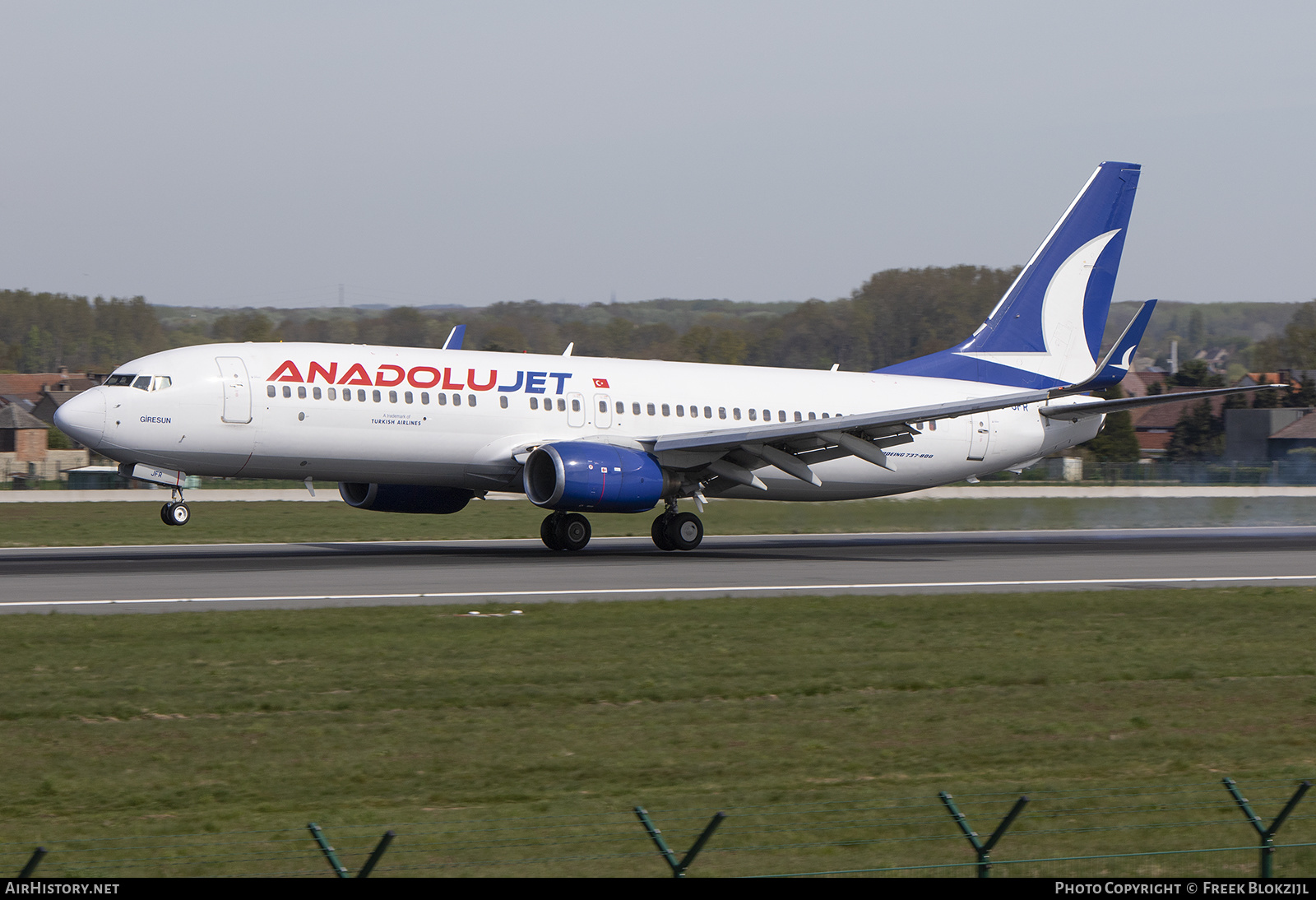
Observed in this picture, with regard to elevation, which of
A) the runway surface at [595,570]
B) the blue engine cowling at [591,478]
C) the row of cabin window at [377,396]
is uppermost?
the row of cabin window at [377,396]

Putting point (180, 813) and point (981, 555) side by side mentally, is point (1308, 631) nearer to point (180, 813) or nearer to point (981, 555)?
point (981, 555)

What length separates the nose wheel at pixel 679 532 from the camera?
32.1 m

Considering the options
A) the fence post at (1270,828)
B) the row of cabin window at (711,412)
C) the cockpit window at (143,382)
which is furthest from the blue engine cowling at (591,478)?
the fence post at (1270,828)

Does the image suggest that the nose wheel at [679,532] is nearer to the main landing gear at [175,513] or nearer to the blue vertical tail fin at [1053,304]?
Result: the blue vertical tail fin at [1053,304]

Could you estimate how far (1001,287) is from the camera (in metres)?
158

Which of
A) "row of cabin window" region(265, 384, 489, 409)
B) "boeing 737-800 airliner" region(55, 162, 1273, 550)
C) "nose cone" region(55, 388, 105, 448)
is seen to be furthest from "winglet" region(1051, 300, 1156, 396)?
"nose cone" region(55, 388, 105, 448)

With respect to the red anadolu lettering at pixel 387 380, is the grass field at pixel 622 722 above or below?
below

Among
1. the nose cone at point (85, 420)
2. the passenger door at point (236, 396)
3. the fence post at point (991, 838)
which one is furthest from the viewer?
the passenger door at point (236, 396)

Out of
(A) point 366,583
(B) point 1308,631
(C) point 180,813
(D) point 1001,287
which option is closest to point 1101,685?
(B) point 1308,631

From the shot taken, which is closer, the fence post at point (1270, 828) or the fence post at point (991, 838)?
the fence post at point (991, 838)

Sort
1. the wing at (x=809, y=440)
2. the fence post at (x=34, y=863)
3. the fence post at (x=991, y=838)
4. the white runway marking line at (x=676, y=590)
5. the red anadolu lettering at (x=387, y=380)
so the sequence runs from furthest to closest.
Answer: the wing at (x=809, y=440) → the red anadolu lettering at (x=387, y=380) → the white runway marking line at (x=676, y=590) → the fence post at (x=991, y=838) → the fence post at (x=34, y=863)

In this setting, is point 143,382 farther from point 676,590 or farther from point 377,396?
point 676,590

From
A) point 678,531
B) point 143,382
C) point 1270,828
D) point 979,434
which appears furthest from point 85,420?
point 1270,828

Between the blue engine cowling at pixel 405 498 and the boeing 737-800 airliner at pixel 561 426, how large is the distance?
4 cm
